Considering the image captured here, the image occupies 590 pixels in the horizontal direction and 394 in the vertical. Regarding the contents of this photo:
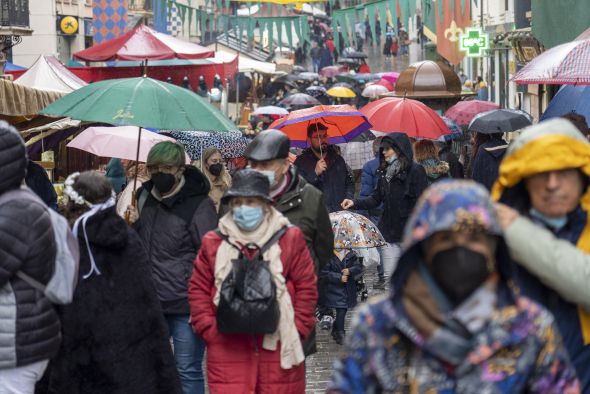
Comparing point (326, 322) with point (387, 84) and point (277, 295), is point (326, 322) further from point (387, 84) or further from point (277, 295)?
point (387, 84)

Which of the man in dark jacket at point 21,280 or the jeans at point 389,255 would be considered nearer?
the man in dark jacket at point 21,280

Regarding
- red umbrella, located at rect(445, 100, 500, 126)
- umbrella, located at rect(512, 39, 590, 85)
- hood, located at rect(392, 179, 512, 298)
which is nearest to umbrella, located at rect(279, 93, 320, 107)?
red umbrella, located at rect(445, 100, 500, 126)

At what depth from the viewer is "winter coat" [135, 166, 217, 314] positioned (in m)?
7.48

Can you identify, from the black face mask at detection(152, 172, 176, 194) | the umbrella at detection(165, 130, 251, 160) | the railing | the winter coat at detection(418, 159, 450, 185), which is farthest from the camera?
the railing

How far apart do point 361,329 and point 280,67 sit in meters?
50.6

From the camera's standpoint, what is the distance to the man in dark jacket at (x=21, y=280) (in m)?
5.38

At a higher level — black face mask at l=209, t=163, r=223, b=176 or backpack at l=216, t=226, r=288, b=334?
black face mask at l=209, t=163, r=223, b=176

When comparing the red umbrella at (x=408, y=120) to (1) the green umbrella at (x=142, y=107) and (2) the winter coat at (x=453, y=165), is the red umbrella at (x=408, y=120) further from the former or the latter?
(1) the green umbrella at (x=142, y=107)

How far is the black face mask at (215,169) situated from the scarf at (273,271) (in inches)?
154

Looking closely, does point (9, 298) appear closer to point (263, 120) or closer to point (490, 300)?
point (490, 300)

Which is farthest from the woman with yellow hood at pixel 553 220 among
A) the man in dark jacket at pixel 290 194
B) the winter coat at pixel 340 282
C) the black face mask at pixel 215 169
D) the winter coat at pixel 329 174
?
the winter coat at pixel 329 174

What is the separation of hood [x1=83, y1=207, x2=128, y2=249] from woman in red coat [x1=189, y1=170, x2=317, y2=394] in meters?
0.44

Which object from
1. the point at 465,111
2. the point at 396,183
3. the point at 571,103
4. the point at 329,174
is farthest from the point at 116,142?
the point at 465,111

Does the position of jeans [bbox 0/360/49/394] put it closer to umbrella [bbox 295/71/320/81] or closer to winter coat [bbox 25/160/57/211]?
winter coat [bbox 25/160/57/211]
